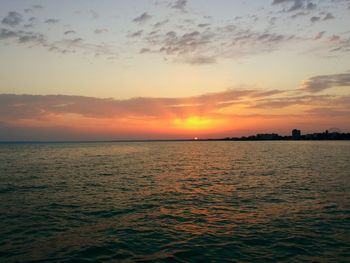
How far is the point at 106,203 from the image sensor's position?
2770 centimetres

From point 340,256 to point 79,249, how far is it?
42.1ft

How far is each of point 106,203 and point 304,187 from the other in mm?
21984

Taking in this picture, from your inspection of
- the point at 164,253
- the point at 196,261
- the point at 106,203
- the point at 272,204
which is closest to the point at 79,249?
the point at 164,253

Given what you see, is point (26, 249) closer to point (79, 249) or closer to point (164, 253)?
point (79, 249)

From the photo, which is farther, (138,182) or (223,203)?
(138,182)

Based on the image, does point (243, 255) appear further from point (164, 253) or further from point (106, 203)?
point (106, 203)

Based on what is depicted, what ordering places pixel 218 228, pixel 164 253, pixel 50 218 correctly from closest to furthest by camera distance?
pixel 164 253
pixel 218 228
pixel 50 218

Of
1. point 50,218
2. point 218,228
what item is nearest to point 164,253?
point 218,228

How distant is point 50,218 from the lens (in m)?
22.6

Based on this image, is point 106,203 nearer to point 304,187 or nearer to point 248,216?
point 248,216

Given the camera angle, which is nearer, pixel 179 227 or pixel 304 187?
pixel 179 227

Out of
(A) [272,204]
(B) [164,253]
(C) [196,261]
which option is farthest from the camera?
(A) [272,204]

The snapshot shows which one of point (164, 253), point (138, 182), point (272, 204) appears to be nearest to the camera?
point (164, 253)

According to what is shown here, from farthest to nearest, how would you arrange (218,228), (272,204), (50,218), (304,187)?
(304,187), (272,204), (50,218), (218,228)
